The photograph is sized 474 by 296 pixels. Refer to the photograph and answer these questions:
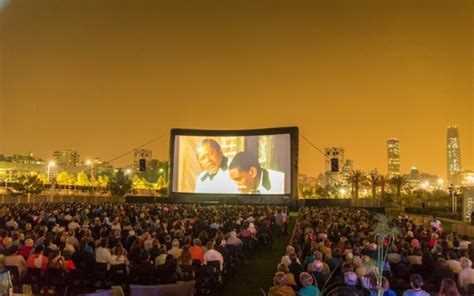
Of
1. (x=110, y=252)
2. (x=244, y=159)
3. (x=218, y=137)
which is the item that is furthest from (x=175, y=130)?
(x=110, y=252)

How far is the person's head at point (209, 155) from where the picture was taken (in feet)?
152

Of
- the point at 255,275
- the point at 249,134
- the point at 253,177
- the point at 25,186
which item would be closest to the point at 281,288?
the point at 255,275

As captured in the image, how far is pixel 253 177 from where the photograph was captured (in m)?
44.7

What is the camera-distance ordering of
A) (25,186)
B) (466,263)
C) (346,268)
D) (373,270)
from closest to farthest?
(373,270), (346,268), (466,263), (25,186)

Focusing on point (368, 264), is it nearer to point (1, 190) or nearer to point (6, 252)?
point (6, 252)

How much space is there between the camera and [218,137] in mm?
47375

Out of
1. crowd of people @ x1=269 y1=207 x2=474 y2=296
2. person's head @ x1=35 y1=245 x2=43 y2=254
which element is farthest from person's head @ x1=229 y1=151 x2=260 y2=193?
person's head @ x1=35 y1=245 x2=43 y2=254

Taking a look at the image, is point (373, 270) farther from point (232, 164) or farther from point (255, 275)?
point (232, 164)

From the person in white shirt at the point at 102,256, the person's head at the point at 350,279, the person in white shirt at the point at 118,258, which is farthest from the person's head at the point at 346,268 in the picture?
the person in white shirt at the point at 102,256

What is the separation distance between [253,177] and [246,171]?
88 centimetres

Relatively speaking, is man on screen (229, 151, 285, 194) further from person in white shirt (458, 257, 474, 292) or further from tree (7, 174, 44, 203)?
person in white shirt (458, 257, 474, 292)

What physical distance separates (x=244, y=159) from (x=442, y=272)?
36626 mm

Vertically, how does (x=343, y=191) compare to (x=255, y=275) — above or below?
above

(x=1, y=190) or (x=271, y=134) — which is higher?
(x=271, y=134)
